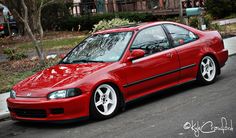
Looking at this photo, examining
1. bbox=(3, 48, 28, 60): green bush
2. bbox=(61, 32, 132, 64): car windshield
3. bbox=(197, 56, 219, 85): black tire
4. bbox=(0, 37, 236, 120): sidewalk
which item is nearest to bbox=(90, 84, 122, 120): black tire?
bbox=(61, 32, 132, 64): car windshield

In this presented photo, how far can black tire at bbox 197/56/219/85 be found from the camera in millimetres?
9555

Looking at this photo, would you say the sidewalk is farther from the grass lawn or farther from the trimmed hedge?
the trimmed hedge

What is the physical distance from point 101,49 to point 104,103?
1251mm

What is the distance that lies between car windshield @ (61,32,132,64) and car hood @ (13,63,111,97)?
0.27 metres

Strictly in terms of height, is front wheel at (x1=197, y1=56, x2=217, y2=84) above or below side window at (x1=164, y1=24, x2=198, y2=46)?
below

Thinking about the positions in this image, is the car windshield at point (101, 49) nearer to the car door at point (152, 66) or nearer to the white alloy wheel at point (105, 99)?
the car door at point (152, 66)

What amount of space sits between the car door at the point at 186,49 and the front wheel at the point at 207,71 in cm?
16

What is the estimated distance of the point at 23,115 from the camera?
7.74m

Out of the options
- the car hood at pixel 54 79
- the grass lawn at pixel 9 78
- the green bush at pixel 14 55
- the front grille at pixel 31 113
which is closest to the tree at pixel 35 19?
the green bush at pixel 14 55

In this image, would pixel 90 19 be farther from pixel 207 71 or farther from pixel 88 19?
pixel 207 71

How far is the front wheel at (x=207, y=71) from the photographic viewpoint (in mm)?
9562

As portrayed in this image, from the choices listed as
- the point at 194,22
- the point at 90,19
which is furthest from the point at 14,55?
the point at 90,19

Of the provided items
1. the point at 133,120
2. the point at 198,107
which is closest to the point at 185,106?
the point at 198,107

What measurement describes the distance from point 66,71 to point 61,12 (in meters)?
23.7
